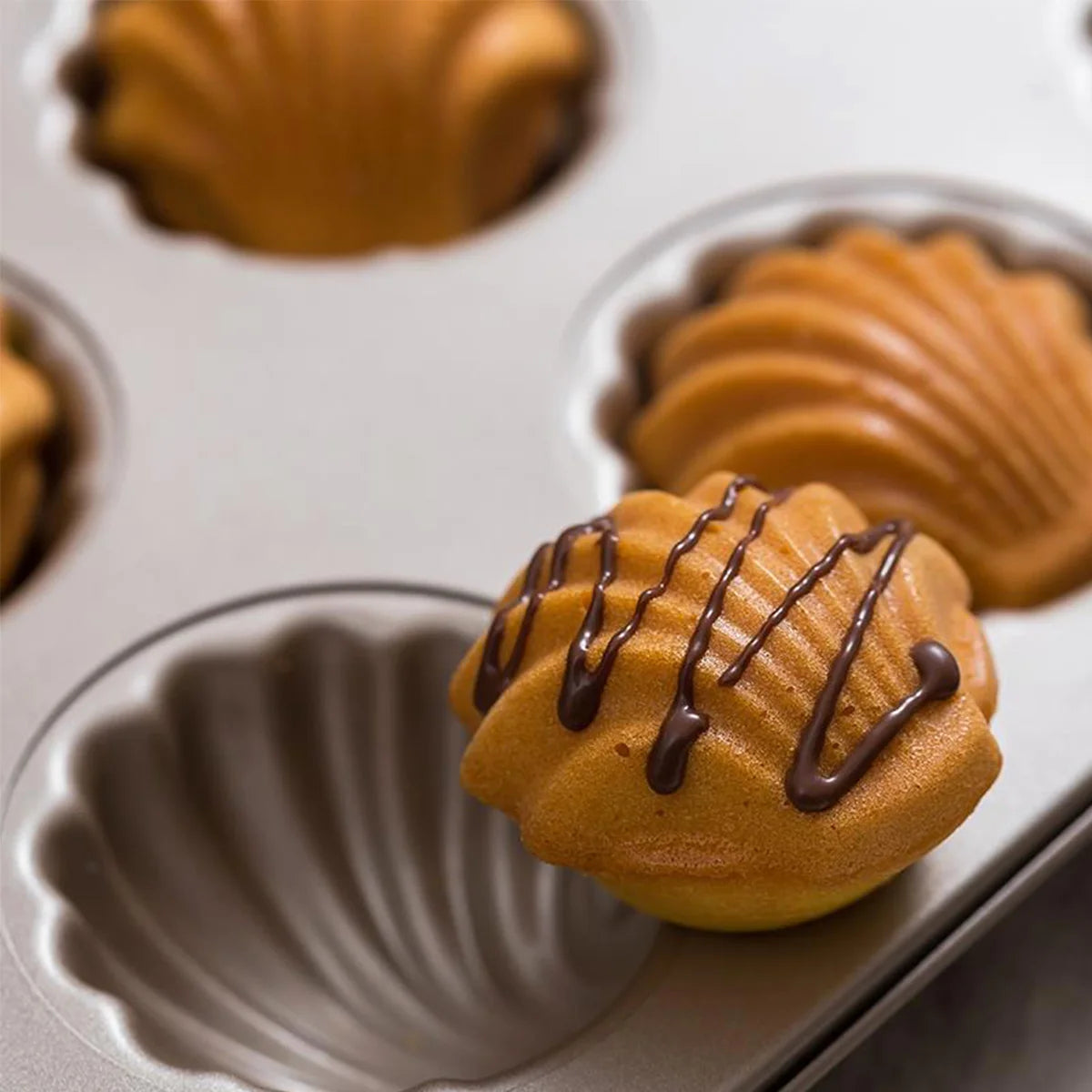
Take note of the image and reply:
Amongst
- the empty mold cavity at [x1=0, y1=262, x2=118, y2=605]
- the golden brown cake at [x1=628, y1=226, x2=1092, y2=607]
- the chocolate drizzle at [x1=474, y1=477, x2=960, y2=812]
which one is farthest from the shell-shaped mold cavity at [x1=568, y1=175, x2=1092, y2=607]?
the empty mold cavity at [x1=0, y1=262, x2=118, y2=605]

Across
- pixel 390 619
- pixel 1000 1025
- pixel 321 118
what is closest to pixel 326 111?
pixel 321 118

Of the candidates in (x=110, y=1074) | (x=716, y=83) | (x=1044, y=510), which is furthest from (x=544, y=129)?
(x=110, y=1074)

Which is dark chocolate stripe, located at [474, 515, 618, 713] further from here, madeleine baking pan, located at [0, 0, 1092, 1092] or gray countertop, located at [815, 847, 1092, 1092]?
gray countertop, located at [815, 847, 1092, 1092]

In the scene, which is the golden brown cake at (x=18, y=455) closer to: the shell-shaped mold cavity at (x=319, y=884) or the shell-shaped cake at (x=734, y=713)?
the shell-shaped mold cavity at (x=319, y=884)

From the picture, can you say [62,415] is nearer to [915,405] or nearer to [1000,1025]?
[915,405]

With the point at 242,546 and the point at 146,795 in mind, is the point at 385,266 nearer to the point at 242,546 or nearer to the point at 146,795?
the point at 242,546

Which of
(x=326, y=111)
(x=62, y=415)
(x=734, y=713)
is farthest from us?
(x=326, y=111)

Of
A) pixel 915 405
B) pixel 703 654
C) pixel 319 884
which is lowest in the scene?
pixel 319 884
